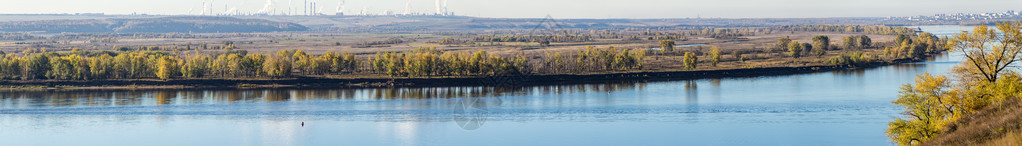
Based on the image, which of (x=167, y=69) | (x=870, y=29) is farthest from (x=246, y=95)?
(x=870, y=29)

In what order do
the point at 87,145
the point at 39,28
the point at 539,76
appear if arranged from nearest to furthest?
the point at 87,145 < the point at 539,76 < the point at 39,28

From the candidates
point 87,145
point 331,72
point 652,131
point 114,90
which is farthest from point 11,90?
point 652,131

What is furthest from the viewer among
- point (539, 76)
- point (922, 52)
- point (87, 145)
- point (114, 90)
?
point (922, 52)

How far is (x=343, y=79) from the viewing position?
3816 cm

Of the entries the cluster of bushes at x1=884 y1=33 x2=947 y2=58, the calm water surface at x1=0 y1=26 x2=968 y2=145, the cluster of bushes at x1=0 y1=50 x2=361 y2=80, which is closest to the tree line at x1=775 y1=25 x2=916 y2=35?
the cluster of bushes at x1=884 y1=33 x2=947 y2=58

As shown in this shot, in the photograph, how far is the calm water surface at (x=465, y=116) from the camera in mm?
20781

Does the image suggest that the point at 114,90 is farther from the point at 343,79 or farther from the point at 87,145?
the point at 87,145

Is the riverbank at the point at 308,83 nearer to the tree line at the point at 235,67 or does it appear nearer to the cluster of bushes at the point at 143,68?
A: the tree line at the point at 235,67

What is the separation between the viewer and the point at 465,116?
2655 cm

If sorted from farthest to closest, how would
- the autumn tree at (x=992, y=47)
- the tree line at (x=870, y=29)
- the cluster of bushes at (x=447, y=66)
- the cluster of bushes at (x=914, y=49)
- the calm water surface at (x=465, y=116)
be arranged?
the tree line at (x=870, y=29) → the cluster of bushes at (x=914, y=49) → the cluster of bushes at (x=447, y=66) → the calm water surface at (x=465, y=116) → the autumn tree at (x=992, y=47)

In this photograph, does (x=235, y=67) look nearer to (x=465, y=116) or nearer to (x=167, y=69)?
(x=167, y=69)

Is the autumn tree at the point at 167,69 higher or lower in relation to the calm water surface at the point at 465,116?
higher

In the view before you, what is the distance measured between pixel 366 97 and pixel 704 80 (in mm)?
14763

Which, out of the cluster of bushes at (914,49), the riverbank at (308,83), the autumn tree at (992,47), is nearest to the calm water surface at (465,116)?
the riverbank at (308,83)
